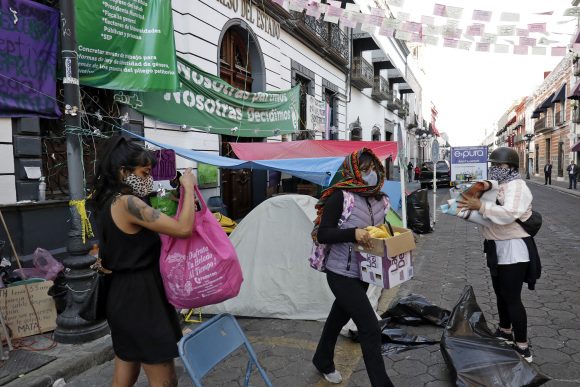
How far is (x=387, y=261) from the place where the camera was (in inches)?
106

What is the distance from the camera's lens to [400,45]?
103 feet

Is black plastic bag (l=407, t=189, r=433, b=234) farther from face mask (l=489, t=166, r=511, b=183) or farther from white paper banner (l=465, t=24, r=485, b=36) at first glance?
face mask (l=489, t=166, r=511, b=183)

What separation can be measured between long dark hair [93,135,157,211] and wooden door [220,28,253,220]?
796cm

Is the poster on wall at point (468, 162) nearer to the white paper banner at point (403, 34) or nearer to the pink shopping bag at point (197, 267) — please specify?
the white paper banner at point (403, 34)

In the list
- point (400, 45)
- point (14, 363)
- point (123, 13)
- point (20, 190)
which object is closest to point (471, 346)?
point (14, 363)

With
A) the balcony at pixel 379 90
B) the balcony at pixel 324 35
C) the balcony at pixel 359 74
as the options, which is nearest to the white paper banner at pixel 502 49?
the balcony at pixel 324 35

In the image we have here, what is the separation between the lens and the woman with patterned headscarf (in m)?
2.82

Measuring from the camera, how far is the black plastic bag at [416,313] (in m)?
4.37

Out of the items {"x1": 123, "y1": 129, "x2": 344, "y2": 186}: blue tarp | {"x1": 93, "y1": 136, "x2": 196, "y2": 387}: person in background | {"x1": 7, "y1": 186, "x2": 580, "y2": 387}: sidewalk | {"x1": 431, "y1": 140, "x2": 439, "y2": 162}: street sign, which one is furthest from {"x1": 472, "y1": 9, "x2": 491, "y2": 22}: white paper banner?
{"x1": 431, "y1": 140, "x2": 439, "y2": 162}: street sign

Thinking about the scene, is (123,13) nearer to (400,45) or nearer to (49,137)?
(49,137)

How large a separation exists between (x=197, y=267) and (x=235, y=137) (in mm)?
9210

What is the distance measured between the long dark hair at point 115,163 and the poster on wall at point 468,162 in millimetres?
10127

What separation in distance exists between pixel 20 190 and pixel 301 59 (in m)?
10.8

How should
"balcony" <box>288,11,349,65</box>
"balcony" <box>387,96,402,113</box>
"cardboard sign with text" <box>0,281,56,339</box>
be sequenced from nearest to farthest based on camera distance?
1. "cardboard sign with text" <box>0,281,56,339</box>
2. "balcony" <box>288,11,349,65</box>
3. "balcony" <box>387,96,402,113</box>
